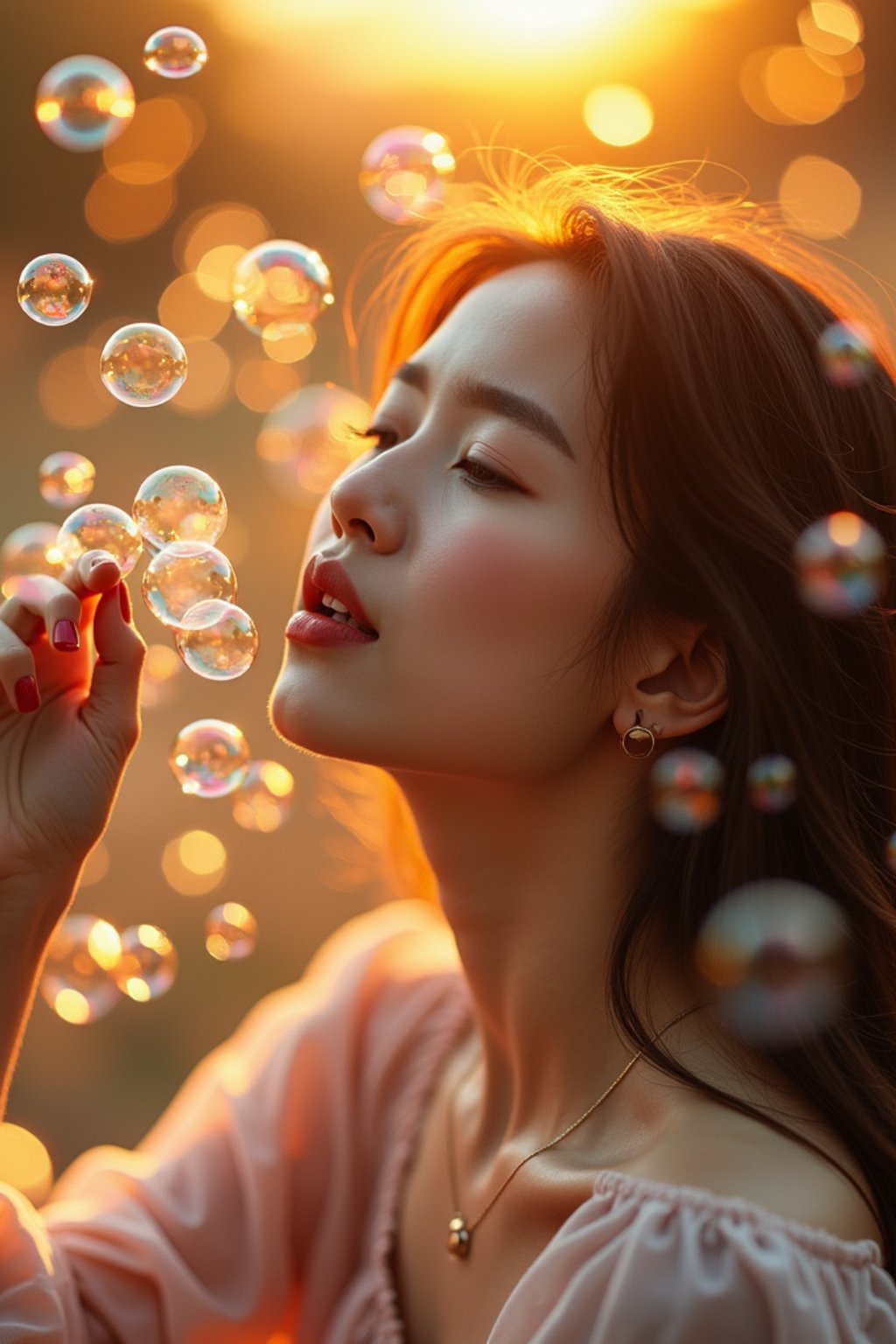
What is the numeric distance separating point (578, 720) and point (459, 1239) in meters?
0.50

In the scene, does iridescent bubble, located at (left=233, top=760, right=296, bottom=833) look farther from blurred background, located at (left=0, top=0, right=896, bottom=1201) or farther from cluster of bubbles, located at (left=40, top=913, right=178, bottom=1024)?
blurred background, located at (left=0, top=0, right=896, bottom=1201)

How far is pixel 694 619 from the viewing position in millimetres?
1239

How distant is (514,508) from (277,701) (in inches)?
10.7

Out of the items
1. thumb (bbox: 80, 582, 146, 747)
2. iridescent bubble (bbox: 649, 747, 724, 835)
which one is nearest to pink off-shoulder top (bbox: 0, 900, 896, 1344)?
iridescent bubble (bbox: 649, 747, 724, 835)

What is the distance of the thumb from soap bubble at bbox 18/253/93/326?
34 cm

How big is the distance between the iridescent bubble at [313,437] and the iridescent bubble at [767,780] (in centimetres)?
64

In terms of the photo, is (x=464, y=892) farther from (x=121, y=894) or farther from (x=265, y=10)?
(x=265, y=10)

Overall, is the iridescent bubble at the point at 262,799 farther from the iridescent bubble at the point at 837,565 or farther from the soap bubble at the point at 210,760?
the iridescent bubble at the point at 837,565

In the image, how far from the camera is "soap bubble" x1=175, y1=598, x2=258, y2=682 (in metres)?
1.36

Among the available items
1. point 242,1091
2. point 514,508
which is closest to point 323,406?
point 514,508

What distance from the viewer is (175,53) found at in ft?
5.19

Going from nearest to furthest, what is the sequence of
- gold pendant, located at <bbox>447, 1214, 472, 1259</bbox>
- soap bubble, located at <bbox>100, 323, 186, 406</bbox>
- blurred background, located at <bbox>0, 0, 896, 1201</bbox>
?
gold pendant, located at <bbox>447, 1214, 472, 1259</bbox> → soap bubble, located at <bbox>100, 323, 186, 406</bbox> → blurred background, located at <bbox>0, 0, 896, 1201</bbox>

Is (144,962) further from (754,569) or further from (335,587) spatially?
(754,569)

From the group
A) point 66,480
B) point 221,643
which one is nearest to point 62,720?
point 221,643
